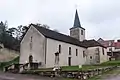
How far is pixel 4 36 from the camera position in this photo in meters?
72.7

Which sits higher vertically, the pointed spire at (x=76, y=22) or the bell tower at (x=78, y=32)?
the pointed spire at (x=76, y=22)

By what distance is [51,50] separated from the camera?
3612 centimetres

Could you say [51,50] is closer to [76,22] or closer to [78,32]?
[78,32]

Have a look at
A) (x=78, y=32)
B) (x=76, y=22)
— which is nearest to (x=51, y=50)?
(x=78, y=32)

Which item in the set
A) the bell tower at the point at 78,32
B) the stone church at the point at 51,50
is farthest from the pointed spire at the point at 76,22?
the stone church at the point at 51,50

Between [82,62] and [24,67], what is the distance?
19.0m

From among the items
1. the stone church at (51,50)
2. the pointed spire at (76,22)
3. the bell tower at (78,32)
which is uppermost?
the pointed spire at (76,22)

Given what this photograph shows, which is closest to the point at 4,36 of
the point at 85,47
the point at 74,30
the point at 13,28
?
the point at 13,28

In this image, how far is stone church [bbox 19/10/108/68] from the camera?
1387 inches

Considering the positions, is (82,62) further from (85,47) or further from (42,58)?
(42,58)

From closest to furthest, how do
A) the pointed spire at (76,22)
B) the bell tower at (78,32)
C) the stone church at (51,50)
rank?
the stone church at (51,50) < the bell tower at (78,32) < the pointed spire at (76,22)

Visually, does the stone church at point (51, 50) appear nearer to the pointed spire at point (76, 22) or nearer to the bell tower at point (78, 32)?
the bell tower at point (78, 32)

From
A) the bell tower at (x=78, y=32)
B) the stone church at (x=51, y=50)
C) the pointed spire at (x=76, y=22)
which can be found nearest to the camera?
the stone church at (x=51, y=50)

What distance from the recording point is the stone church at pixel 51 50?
3522cm
